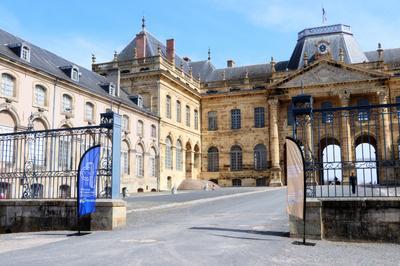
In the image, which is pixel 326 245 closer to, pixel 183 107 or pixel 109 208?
pixel 109 208

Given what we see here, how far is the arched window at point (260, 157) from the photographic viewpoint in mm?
46438

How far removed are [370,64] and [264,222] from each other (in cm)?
3705

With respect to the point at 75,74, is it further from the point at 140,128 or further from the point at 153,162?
the point at 153,162

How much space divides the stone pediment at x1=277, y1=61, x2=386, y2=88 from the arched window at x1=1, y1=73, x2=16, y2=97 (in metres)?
28.7

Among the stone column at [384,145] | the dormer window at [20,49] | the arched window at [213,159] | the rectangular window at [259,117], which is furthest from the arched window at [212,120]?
the dormer window at [20,49]

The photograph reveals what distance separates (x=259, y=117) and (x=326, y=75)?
847 centimetres

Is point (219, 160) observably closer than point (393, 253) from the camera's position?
No

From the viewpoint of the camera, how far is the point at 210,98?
4891cm

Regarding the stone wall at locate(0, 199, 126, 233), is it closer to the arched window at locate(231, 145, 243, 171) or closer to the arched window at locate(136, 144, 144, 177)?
the arched window at locate(136, 144, 144, 177)

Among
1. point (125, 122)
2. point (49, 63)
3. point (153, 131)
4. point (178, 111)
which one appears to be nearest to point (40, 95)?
point (49, 63)

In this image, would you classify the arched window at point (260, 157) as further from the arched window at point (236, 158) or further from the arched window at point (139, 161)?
the arched window at point (139, 161)

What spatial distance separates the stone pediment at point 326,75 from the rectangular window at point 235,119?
574cm

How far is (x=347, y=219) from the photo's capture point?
8305mm

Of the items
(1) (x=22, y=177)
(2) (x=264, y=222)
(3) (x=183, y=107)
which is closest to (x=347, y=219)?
(2) (x=264, y=222)
